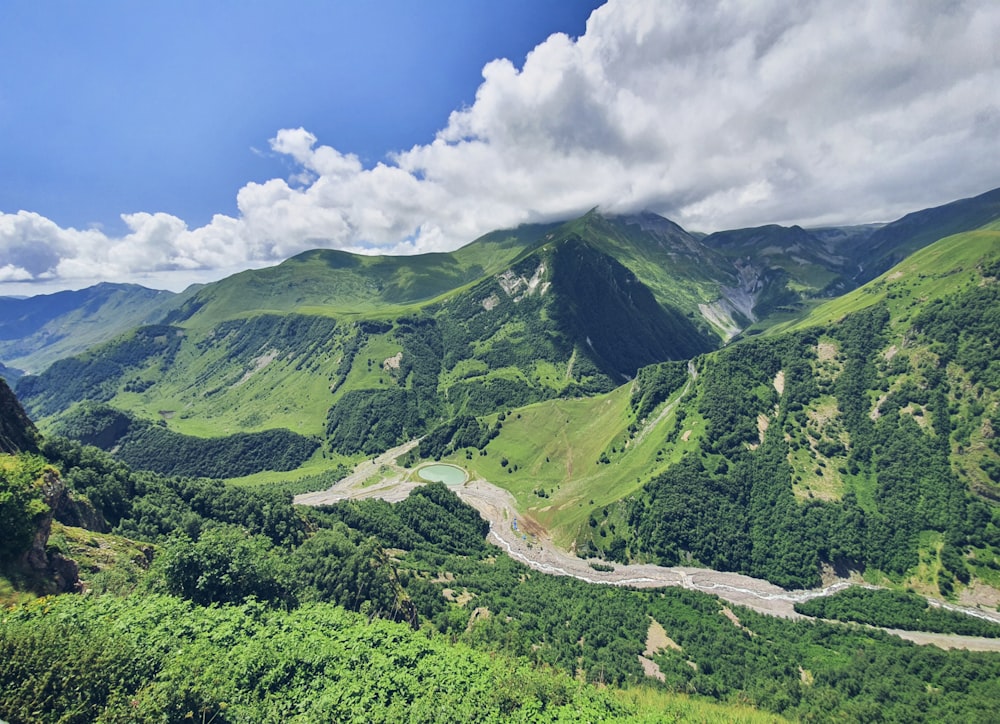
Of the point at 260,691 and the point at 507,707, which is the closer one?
the point at 260,691

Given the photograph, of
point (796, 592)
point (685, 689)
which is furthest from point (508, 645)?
point (796, 592)

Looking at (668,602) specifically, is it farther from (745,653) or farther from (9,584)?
(9,584)

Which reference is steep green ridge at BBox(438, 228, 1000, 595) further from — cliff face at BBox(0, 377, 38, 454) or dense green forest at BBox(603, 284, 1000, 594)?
cliff face at BBox(0, 377, 38, 454)

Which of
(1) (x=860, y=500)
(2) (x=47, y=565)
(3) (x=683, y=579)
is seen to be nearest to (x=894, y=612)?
(1) (x=860, y=500)

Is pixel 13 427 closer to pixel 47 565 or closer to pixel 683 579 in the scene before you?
pixel 47 565

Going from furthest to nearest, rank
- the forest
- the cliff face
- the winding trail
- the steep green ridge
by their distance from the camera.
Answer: the steep green ridge, the winding trail, the cliff face, the forest

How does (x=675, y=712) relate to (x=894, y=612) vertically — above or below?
above

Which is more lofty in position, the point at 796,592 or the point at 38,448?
the point at 38,448

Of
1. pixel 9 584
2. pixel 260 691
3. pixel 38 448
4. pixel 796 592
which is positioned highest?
pixel 38 448

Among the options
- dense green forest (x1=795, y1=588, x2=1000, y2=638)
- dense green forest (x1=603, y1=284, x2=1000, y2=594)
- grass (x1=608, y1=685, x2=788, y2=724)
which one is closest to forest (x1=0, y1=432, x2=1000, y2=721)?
grass (x1=608, y1=685, x2=788, y2=724)
